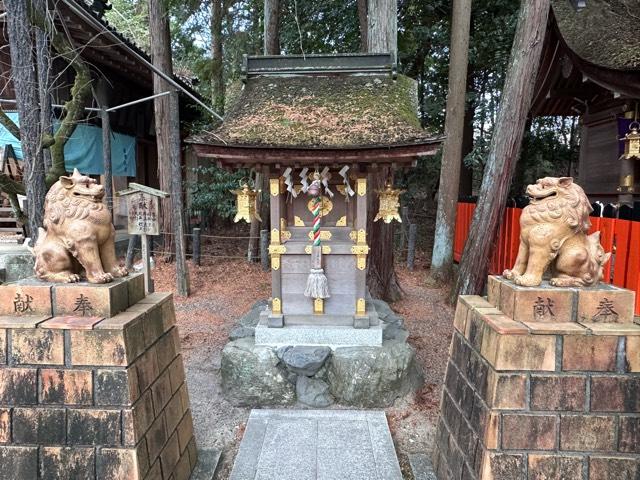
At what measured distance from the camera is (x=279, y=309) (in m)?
5.38

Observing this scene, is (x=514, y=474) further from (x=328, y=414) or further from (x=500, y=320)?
(x=328, y=414)

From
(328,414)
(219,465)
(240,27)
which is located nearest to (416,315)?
(328,414)

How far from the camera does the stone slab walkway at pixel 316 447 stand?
141 inches

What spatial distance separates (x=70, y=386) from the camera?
8.63 feet

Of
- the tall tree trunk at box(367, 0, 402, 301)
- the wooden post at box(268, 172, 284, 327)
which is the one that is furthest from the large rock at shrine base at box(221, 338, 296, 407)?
the tall tree trunk at box(367, 0, 402, 301)

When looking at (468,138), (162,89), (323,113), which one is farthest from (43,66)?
(468,138)

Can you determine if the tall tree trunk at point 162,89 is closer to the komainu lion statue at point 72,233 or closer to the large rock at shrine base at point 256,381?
the large rock at shrine base at point 256,381

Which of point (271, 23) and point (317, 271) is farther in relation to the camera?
point (271, 23)

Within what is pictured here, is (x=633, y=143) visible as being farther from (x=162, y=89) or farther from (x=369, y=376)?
(x=162, y=89)

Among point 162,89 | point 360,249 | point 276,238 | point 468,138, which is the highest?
point 162,89

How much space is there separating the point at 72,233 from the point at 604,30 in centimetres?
961

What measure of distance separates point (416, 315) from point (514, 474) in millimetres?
5240

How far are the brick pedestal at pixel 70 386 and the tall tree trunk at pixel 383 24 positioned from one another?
6667 mm

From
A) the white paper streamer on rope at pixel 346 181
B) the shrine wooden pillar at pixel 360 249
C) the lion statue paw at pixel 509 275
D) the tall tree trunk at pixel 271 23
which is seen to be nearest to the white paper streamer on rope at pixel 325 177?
the white paper streamer on rope at pixel 346 181
